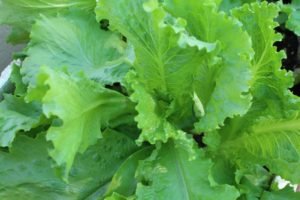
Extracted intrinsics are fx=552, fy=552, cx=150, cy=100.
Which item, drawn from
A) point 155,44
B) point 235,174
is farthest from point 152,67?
point 235,174

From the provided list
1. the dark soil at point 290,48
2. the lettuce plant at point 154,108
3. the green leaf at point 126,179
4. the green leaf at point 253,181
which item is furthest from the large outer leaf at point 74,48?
the dark soil at point 290,48

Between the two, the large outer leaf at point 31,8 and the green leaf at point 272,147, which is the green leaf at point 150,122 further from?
the large outer leaf at point 31,8

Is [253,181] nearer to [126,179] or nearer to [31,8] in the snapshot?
[126,179]

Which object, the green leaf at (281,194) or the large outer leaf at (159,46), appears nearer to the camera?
the large outer leaf at (159,46)

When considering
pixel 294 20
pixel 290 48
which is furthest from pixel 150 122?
pixel 290 48

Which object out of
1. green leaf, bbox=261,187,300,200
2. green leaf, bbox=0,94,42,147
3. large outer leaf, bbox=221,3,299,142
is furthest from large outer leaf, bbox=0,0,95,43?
green leaf, bbox=261,187,300,200

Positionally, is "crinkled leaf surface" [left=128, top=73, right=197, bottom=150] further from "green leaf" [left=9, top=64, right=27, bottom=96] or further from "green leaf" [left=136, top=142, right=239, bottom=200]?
"green leaf" [left=9, top=64, right=27, bottom=96]

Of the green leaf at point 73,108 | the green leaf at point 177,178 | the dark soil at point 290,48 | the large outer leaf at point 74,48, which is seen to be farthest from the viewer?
the dark soil at point 290,48
